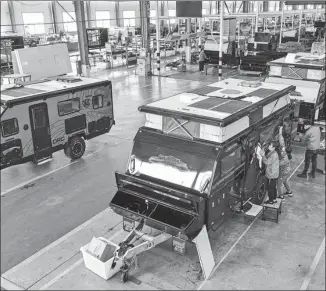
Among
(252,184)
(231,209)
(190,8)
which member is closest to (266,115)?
(252,184)

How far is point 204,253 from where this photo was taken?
6289 mm

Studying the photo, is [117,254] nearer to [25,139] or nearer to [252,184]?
[252,184]

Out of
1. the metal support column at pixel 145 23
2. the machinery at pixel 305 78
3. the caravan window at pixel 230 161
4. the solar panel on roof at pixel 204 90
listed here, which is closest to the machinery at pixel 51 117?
the solar panel on roof at pixel 204 90

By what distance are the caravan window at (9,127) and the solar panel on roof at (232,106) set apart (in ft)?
17.6

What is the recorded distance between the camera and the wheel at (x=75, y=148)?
11.3 meters

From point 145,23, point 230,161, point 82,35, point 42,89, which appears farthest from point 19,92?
point 145,23

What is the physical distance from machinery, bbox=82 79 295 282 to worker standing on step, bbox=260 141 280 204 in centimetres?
20

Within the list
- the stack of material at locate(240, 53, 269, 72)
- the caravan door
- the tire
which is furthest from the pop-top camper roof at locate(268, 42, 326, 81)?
the stack of material at locate(240, 53, 269, 72)

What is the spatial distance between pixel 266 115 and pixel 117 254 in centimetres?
439

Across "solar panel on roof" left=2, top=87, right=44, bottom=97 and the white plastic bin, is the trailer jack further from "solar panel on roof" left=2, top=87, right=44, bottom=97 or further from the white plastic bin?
"solar panel on roof" left=2, top=87, right=44, bottom=97

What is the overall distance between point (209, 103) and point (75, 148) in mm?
5349

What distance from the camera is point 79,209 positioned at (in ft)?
28.1

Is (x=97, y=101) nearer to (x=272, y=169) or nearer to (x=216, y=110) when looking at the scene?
(x=216, y=110)

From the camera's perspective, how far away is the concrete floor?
20.3 feet
